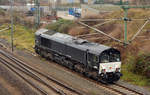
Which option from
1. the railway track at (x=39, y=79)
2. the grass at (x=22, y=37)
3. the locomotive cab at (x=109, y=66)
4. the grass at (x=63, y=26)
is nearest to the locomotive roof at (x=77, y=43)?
the locomotive cab at (x=109, y=66)

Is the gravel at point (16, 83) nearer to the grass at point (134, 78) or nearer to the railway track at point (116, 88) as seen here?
the railway track at point (116, 88)

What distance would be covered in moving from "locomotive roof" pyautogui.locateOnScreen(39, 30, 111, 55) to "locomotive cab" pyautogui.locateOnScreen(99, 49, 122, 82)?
553 millimetres

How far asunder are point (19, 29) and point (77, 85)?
134 ft

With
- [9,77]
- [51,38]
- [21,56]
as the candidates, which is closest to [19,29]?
[21,56]

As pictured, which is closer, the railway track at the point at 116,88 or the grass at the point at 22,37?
the railway track at the point at 116,88

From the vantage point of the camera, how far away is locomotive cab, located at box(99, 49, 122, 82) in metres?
22.4

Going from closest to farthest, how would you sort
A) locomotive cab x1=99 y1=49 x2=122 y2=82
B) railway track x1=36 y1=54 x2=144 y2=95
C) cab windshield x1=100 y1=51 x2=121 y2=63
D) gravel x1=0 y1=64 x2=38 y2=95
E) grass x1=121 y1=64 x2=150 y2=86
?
gravel x1=0 y1=64 x2=38 y2=95
railway track x1=36 y1=54 x2=144 y2=95
locomotive cab x1=99 y1=49 x2=122 y2=82
cab windshield x1=100 y1=51 x2=121 y2=63
grass x1=121 y1=64 x2=150 y2=86

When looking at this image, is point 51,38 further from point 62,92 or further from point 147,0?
point 147,0

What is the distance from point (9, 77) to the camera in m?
24.7

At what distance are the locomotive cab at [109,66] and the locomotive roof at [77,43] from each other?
0.55 m

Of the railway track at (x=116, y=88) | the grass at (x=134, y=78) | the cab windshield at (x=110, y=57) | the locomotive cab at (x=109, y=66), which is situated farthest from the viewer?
the grass at (x=134, y=78)

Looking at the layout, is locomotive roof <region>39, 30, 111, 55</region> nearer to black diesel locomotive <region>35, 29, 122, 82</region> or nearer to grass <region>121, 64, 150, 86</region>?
black diesel locomotive <region>35, 29, 122, 82</region>

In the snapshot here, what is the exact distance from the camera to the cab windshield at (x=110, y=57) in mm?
22531

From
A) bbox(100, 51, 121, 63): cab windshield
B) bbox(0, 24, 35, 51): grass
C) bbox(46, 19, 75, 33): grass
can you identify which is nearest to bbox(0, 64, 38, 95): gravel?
bbox(100, 51, 121, 63): cab windshield
